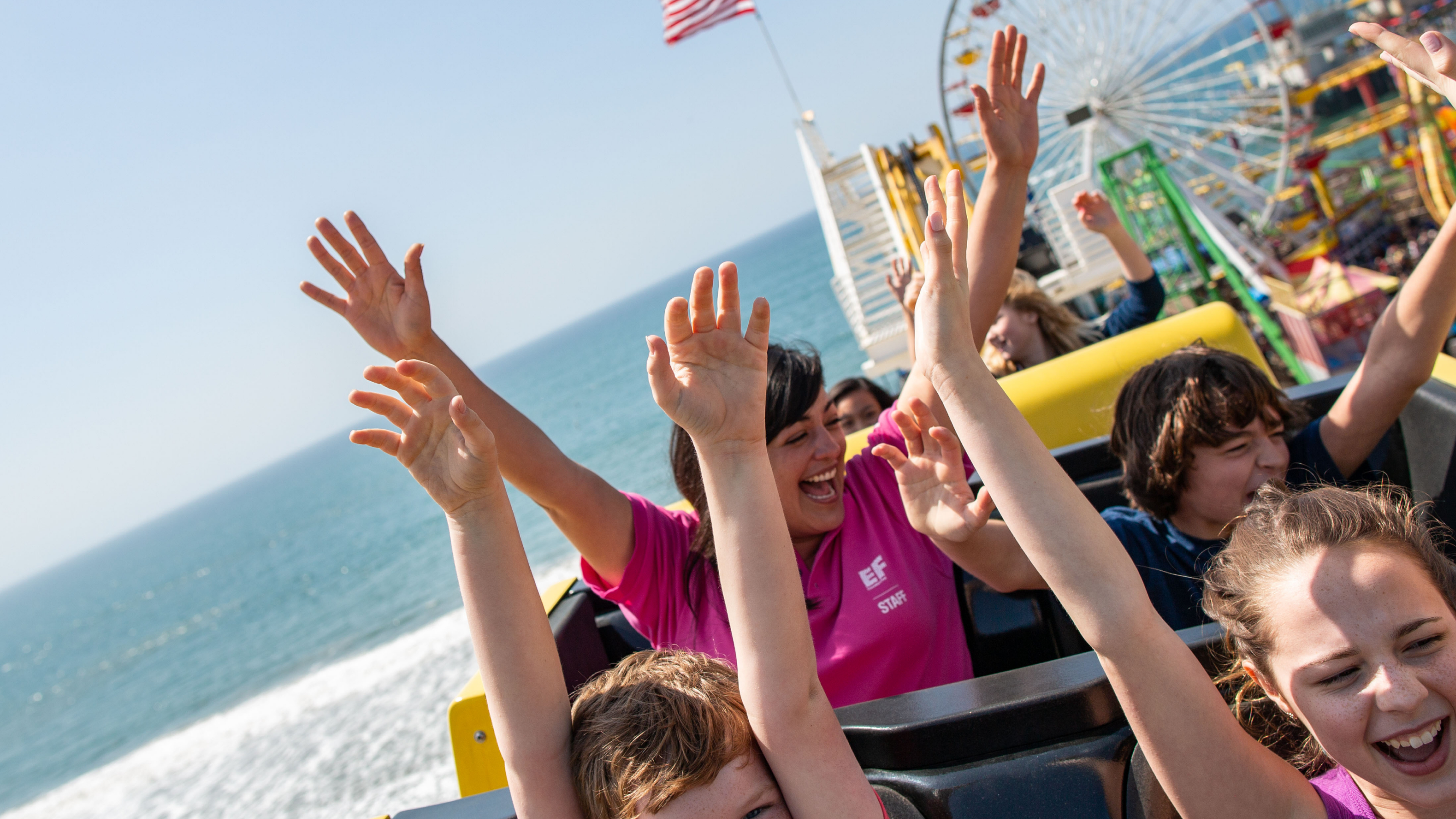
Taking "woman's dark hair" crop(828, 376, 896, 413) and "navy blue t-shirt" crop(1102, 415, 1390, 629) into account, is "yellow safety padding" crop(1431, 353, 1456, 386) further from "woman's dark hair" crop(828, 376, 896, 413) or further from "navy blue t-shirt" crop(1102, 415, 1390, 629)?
"woman's dark hair" crop(828, 376, 896, 413)

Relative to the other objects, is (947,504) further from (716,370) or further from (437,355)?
(437,355)

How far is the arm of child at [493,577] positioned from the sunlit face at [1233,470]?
50.2 inches

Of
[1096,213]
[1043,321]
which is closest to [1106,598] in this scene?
[1096,213]

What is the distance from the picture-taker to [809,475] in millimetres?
1962

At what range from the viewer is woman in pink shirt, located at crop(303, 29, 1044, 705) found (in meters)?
1.73

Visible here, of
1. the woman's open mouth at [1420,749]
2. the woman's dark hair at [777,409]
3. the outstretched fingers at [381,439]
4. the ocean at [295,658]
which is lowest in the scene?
the ocean at [295,658]

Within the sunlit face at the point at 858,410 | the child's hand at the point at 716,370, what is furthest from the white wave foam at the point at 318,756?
the child's hand at the point at 716,370

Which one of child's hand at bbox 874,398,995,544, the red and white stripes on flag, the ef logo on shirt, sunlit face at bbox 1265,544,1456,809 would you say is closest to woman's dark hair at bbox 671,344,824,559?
the ef logo on shirt

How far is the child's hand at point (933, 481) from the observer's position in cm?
136

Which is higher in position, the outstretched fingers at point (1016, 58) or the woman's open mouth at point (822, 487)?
the outstretched fingers at point (1016, 58)

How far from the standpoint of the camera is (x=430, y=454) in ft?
4.25

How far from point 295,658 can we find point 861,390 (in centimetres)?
2152

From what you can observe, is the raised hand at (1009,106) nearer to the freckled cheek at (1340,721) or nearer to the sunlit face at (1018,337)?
the sunlit face at (1018,337)

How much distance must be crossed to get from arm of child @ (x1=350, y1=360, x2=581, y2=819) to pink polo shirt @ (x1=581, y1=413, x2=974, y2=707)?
1.91ft
